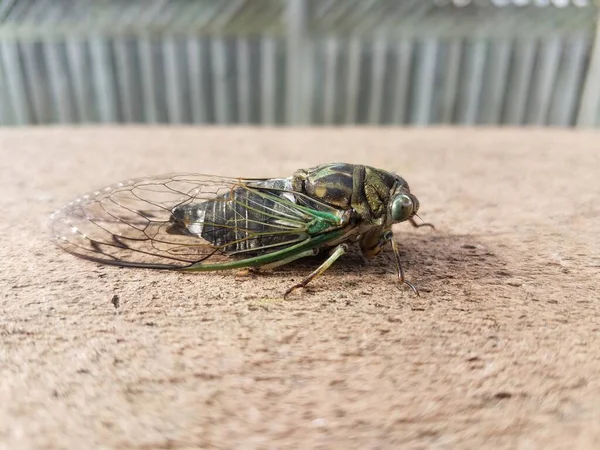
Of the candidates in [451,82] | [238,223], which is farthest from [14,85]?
[238,223]

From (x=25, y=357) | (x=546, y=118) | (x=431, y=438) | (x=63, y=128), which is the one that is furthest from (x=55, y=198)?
(x=546, y=118)

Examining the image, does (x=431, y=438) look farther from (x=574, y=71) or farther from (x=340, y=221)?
(x=574, y=71)

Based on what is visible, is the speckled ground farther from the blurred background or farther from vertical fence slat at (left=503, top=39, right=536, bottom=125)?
vertical fence slat at (left=503, top=39, right=536, bottom=125)

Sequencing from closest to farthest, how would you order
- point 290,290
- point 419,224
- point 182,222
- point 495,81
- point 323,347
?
point 323,347 → point 290,290 → point 182,222 → point 419,224 → point 495,81

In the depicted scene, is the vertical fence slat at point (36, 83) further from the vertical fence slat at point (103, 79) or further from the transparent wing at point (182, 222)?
the transparent wing at point (182, 222)

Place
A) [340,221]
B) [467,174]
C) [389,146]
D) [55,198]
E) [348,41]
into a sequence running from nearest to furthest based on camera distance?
[340,221], [55,198], [467,174], [389,146], [348,41]

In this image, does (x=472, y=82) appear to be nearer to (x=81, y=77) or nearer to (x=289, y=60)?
(x=289, y=60)
